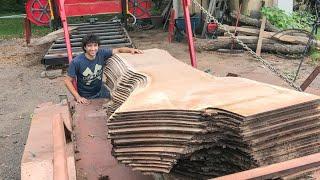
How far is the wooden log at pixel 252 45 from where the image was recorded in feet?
32.1

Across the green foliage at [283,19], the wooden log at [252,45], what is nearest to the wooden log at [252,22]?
the green foliage at [283,19]

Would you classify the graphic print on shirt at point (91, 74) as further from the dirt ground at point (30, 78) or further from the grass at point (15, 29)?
the grass at point (15, 29)

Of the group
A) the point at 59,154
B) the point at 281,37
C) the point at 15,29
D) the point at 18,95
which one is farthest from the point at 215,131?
the point at 15,29

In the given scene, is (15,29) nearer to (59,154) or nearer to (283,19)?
(283,19)

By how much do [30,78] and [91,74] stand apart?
14.0ft

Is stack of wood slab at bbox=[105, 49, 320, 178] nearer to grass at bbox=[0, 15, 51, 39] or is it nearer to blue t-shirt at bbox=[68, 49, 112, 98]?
blue t-shirt at bbox=[68, 49, 112, 98]

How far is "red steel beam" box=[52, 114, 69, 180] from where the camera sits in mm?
2388

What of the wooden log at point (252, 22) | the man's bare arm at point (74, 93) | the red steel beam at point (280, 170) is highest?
the red steel beam at point (280, 170)

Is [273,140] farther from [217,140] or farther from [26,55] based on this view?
[26,55]

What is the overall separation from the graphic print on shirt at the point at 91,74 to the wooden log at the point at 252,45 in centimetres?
584

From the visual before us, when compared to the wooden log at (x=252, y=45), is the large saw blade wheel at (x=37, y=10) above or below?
above

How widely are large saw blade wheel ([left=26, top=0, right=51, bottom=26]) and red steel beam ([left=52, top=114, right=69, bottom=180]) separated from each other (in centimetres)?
756

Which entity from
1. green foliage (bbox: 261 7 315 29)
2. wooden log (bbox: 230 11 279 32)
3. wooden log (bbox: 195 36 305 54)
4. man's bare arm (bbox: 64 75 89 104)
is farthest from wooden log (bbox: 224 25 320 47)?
man's bare arm (bbox: 64 75 89 104)

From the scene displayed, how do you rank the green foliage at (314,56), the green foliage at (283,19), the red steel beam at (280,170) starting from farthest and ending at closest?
1. the green foliage at (283,19)
2. the green foliage at (314,56)
3. the red steel beam at (280,170)
